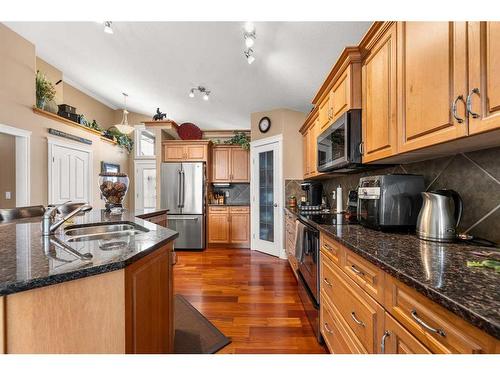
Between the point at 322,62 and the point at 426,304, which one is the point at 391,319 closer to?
the point at 426,304

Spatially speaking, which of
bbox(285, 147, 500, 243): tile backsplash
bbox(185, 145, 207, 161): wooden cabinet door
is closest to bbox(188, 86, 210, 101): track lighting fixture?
bbox(185, 145, 207, 161): wooden cabinet door

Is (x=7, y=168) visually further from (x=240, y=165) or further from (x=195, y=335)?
(x=195, y=335)

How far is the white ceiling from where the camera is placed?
219 cm

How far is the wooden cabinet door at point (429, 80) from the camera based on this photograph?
0.90 metres

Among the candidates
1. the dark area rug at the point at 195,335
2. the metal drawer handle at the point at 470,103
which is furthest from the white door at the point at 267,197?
the metal drawer handle at the point at 470,103

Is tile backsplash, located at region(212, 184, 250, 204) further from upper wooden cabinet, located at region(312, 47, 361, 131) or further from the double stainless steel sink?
the double stainless steel sink

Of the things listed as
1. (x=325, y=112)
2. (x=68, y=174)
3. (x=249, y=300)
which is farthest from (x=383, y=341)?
(x=68, y=174)

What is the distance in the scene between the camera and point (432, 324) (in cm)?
67

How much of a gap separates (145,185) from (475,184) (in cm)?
603

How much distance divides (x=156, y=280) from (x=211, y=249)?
12.0 ft

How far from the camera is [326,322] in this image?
1.60m

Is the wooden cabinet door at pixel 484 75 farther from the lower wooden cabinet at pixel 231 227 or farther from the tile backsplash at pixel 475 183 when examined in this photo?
the lower wooden cabinet at pixel 231 227
